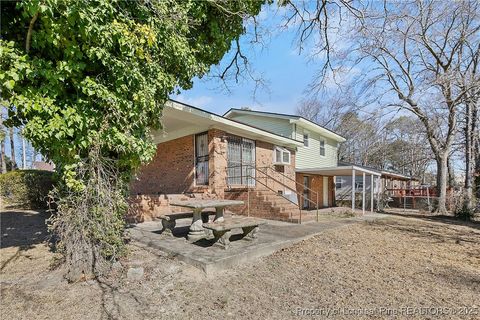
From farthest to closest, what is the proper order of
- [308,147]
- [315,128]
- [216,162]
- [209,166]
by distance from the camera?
1. [315,128]
2. [308,147]
3. [209,166]
4. [216,162]

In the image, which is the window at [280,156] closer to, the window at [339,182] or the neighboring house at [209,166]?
the neighboring house at [209,166]

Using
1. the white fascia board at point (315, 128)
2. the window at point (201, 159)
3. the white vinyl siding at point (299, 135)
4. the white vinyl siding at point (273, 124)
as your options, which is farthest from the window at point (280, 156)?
the window at point (201, 159)

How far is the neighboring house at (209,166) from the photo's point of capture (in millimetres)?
9477

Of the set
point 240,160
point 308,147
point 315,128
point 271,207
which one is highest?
point 315,128

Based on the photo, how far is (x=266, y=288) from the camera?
4.22 m

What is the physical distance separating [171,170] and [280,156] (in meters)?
5.66

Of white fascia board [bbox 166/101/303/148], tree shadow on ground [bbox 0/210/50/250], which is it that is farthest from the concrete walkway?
white fascia board [bbox 166/101/303/148]

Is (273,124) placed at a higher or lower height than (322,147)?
higher

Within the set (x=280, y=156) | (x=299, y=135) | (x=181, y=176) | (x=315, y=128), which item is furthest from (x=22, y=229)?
(x=315, y=128)

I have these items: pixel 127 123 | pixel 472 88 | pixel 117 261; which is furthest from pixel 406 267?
pixel 472 88

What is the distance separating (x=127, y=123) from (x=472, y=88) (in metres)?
14.6

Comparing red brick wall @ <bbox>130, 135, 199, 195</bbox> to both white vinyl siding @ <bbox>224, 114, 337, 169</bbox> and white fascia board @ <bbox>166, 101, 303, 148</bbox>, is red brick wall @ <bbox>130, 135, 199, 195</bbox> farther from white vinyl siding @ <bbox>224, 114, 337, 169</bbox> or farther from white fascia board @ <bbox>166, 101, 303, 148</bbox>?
white vinyl siding @ <bbox>224, 114, 337, 169</bbox>

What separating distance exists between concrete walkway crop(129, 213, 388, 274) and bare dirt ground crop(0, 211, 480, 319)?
0.19m

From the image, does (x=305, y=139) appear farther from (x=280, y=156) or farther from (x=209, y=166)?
(x=209, y=166)
